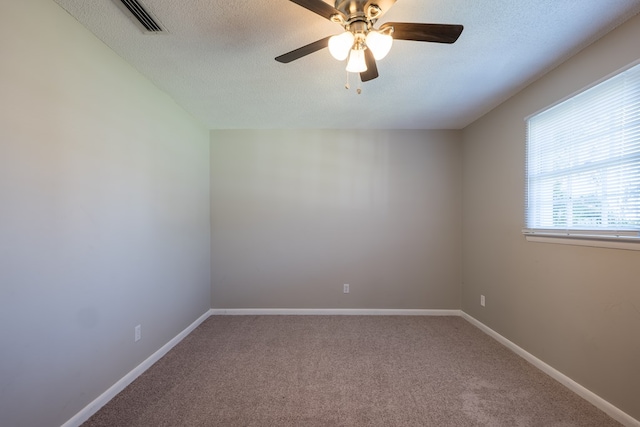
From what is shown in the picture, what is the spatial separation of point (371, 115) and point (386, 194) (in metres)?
1.03

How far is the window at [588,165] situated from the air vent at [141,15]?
283 cm

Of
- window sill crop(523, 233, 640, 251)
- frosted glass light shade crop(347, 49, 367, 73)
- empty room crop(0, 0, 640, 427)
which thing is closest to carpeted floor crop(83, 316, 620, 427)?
empty room crop(0, 0, 640, 427)

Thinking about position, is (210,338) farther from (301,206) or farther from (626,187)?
(626,187)

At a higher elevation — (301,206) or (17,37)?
(17,37)

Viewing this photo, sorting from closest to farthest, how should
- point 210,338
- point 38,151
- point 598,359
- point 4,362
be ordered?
1. point 4,362
2. point 38,151
3. point 598,359
4. point 210,338

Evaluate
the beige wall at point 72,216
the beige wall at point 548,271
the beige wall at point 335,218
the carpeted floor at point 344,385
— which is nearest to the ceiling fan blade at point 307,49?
the beige wall at point 72,216

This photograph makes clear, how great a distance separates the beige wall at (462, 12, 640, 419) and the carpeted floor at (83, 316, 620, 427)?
270 mm

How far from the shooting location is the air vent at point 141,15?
4.90 ft

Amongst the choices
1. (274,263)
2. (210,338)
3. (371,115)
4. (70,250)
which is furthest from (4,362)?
(371,115)

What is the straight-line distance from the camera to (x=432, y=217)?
357cm

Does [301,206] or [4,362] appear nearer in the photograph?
[4,362]

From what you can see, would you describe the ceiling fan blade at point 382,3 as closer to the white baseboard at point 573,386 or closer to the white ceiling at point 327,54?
the white ceiling at point 327,54

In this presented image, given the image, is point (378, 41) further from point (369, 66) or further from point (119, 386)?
point (119, 386)

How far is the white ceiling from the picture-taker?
1.55 metres
